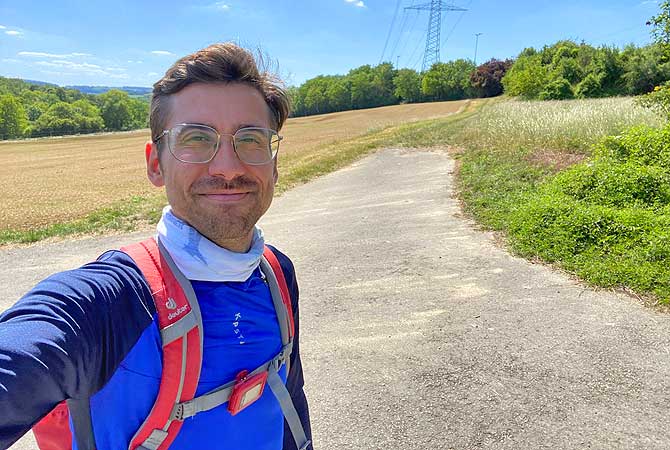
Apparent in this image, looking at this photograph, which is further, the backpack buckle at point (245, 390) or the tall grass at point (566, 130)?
the tall grass at point (566, 130)

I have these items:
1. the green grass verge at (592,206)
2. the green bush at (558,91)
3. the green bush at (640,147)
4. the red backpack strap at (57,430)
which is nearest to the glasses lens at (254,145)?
the red backpack strap at (57,430)

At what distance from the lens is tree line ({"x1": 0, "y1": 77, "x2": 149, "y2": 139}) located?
9944 cm

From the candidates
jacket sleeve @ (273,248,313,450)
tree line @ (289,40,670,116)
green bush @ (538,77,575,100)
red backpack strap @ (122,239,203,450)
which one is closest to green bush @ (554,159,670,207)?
tree line @ (289,40,670,116)

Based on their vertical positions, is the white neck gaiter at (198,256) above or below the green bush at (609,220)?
above

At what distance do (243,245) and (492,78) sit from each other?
→ 98.8 m

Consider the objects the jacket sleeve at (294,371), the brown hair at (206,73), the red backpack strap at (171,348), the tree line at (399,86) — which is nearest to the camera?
the red backpack strap at (171,348)

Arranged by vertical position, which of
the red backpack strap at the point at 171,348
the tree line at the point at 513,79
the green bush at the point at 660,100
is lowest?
the red backpack strap at the point at 171,348

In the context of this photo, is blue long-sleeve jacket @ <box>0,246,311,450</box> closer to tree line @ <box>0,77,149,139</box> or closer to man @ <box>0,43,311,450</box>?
man @ <box>0,43,311,450</box>

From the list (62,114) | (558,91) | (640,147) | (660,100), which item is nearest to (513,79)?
(558,91)

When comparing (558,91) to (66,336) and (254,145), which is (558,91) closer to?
(254,145)

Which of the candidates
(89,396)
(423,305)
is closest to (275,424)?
(89,396)

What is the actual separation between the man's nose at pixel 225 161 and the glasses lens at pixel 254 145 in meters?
0.02

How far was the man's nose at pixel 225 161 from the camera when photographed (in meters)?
1.46

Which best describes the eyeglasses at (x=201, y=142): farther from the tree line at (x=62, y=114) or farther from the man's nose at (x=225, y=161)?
the tree line at (x=62, y=114)
